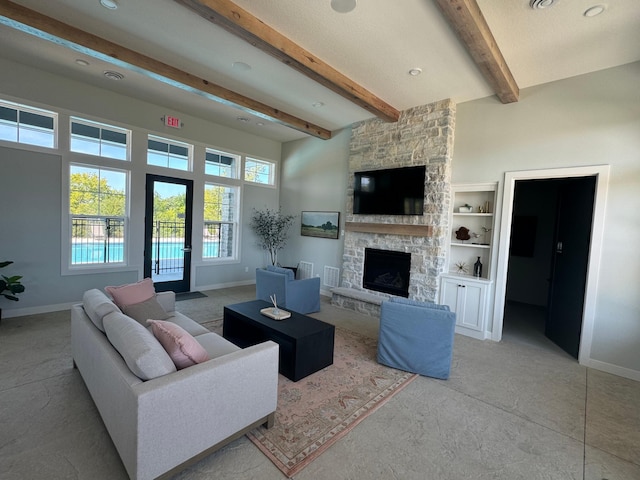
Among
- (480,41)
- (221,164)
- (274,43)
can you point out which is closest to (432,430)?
(480,41)

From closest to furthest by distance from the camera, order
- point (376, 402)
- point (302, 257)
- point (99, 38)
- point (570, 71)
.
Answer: point (376, 402)
point (99, 38)
point (570, 71)
point (302, 257)

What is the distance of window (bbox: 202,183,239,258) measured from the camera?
20.2ft

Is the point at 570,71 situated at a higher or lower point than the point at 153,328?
higher

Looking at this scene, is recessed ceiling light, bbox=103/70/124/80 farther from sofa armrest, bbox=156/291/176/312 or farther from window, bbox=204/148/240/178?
sofa armrest, bbox=156/291/176/312

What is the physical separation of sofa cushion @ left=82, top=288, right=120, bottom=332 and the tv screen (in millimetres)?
3994

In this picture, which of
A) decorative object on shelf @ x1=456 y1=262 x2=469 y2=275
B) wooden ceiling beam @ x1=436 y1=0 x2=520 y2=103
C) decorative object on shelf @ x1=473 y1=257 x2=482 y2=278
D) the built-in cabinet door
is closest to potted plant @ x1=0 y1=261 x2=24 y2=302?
wooden ceiling beam @ x1=436 y1=0 x2=520 y2=103

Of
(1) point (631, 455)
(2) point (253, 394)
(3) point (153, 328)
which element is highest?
(3) point (153, 328)

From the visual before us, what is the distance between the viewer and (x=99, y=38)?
3.20m

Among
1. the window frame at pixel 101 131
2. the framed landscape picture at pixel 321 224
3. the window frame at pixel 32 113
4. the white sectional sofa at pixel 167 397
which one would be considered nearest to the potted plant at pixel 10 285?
the window frame at pixel 32 113

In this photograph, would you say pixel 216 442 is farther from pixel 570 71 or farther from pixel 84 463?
pixel 570 71

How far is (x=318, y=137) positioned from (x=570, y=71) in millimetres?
3980

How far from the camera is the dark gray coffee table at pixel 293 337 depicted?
2773mm

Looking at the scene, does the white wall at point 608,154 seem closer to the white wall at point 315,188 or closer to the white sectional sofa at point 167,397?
the white wall at point 315,188

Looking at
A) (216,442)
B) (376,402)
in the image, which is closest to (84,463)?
(216,442)
